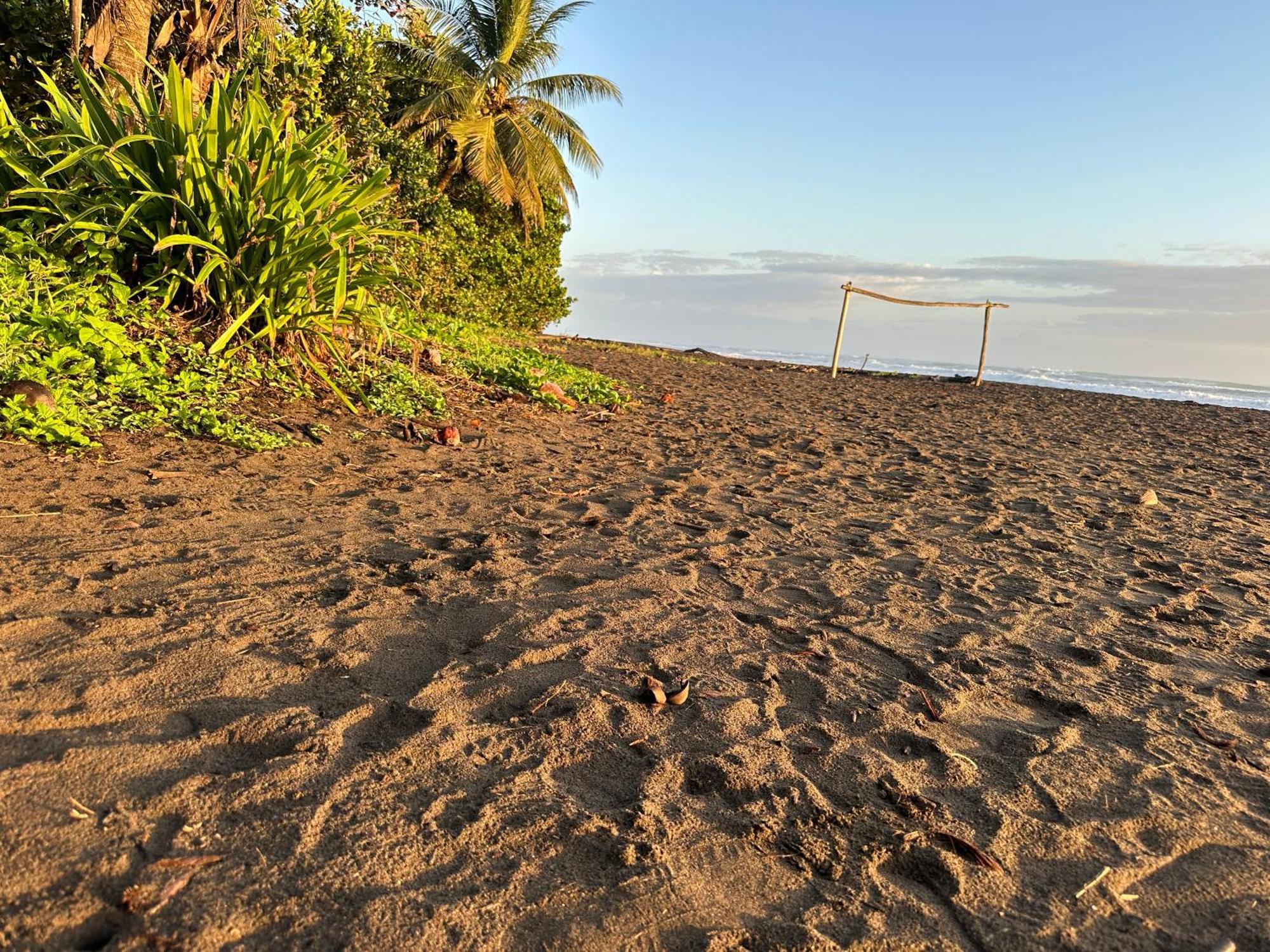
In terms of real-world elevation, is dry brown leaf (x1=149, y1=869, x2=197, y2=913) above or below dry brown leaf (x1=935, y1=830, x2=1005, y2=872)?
above

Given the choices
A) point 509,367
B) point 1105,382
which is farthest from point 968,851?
point 1105,382

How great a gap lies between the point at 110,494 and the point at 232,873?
2.35 m

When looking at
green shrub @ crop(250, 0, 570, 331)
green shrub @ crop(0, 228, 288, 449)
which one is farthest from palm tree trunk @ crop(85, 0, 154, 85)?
green shrub @ crop(0, 228, 288, 449)

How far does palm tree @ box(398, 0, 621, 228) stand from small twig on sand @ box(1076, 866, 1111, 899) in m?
14.5

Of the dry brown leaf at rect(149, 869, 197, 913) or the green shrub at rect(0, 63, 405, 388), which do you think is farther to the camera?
the green shrub at rect(0, 63, 405, 388)

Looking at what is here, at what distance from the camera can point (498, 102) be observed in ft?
51.8

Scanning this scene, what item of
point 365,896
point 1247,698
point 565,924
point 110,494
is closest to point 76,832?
point 365,896

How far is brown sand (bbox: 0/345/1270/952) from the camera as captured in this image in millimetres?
1259

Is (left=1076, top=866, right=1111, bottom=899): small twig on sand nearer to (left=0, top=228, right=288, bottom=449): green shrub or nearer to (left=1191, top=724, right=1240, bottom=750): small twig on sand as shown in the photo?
(left=1191, top=724, right=1240, bottom=750): small twig on sand

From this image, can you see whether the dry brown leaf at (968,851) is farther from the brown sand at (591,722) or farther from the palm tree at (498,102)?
the palm tree at (498,102)

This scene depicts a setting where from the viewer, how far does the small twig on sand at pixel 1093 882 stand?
1377 millimetres

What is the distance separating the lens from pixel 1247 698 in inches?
86.6

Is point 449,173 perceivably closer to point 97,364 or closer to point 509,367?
point 509,367

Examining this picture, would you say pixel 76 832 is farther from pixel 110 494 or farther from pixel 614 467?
pixel 614 467
